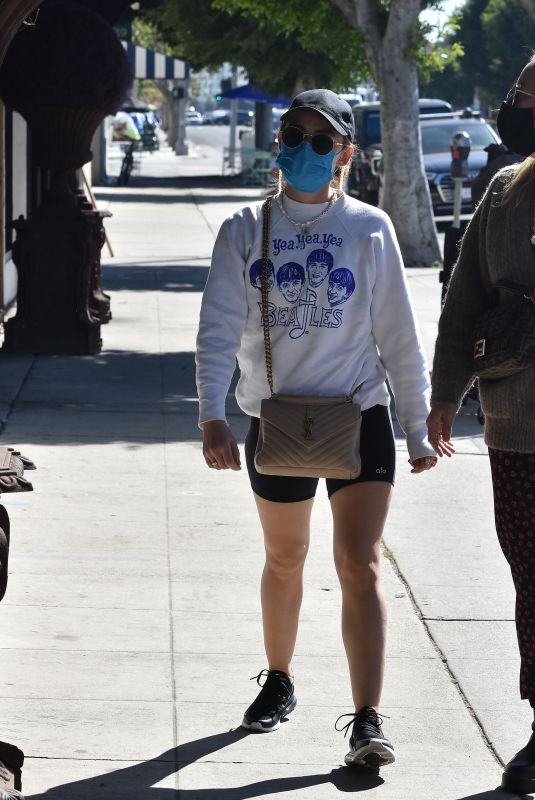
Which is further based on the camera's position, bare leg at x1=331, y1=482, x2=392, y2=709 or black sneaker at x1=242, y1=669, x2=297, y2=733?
black sneaker at x1=242, y1=669, x2=297, y2=733

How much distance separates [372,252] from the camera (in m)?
4.02

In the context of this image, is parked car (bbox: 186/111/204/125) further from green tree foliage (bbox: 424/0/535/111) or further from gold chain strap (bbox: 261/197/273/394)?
gold chain strap (bbox: 261/197/273/394)

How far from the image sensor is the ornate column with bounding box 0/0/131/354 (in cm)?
1120

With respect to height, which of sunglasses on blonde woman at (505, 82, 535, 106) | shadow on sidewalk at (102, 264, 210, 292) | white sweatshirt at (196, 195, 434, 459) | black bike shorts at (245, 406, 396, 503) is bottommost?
shadow on sidewalk at (102, 264, 210, 292)

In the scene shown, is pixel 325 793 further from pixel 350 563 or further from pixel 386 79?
pixel 386 79

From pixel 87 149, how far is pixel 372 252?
828 centimetres

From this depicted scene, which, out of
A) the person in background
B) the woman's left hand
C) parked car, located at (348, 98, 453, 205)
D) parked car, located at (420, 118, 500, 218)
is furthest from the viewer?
parked car, located at (348, 98, 453, 205)

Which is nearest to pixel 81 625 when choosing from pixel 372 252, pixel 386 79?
pixel 372 252

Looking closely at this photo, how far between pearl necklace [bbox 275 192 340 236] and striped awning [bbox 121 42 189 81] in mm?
28285

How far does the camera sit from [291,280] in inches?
158

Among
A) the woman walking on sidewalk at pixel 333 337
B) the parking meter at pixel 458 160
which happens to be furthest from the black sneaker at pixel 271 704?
the parking meter at pixel 458 160

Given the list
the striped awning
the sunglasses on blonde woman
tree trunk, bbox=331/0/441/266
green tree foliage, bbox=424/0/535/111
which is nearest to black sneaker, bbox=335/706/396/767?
the sunglasses on blonde woman

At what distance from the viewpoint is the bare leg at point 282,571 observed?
418cm

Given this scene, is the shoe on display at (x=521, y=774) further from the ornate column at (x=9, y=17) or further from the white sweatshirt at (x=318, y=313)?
the ornate column at (x=9, y=17)
